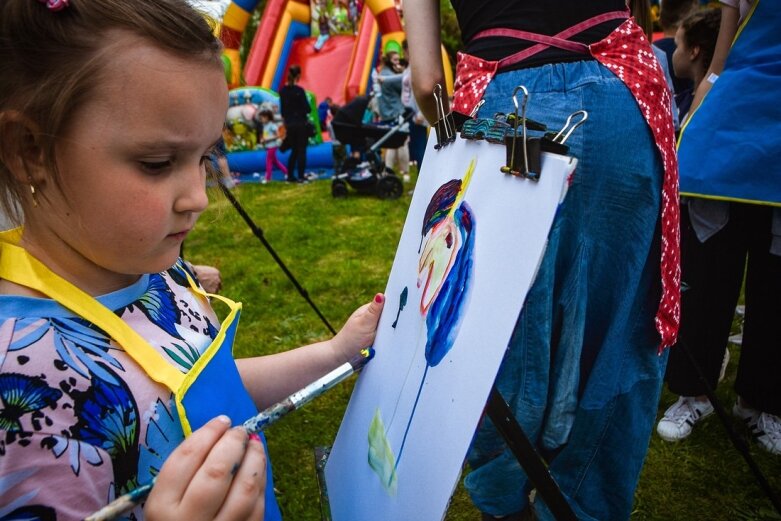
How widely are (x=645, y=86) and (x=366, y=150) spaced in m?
6.08

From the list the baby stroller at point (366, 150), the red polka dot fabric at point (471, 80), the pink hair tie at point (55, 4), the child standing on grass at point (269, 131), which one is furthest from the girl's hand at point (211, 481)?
the child standing on grass at point (269, 131)

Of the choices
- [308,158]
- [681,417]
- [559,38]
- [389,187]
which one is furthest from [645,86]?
[308,158]

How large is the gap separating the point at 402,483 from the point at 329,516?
1.46 ft

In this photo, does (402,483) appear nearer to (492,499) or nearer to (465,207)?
(465,207)

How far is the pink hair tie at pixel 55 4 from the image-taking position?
725 millimetres

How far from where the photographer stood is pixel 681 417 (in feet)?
7.21

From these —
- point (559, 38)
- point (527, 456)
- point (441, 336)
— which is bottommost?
point (527, 456)

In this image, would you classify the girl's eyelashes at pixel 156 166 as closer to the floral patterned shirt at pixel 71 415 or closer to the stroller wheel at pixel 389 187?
the floral patterned shirt at pixel 71 415

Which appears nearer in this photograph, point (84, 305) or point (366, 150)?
point (84, 305)

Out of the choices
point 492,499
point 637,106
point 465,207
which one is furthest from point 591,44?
point 492,499

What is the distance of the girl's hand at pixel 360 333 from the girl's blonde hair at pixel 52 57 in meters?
0.60

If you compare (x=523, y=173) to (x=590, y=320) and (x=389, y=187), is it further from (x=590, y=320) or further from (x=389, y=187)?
(x=389, y=187)

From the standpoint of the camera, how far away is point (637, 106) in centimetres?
114

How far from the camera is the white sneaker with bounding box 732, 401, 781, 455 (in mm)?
2053
